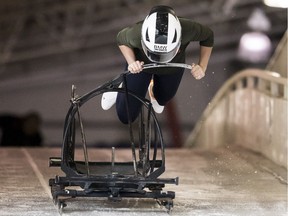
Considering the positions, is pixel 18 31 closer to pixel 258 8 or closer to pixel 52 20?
pixel 52 20

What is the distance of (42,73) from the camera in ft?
68.1

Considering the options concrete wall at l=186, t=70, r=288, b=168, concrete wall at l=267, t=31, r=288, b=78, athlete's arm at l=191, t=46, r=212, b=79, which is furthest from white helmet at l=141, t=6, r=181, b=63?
concrete wall at l=267, t=31, r=288, b=78

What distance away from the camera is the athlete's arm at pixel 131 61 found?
5.70m

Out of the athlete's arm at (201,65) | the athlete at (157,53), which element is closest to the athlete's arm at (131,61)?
the athlete at (157,53)

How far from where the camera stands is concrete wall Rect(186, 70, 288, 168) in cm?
941

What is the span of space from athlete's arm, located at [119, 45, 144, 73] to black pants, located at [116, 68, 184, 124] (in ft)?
0.78

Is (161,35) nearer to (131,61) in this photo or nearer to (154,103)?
(131,61)

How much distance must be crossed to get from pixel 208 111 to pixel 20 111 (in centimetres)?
779

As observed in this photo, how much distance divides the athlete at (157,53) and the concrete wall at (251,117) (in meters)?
3.11

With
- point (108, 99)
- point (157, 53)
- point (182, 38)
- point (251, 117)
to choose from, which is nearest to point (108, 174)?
point (108, 99)

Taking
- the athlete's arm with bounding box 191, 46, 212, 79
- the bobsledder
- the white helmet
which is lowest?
the bobsledder

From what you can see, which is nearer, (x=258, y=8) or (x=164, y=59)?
(x=164, y=59)

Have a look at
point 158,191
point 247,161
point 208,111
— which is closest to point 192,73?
point 158,191

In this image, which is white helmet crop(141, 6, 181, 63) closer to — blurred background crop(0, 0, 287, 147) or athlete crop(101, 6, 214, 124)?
athlete crop(101, 6, 214, 124)
